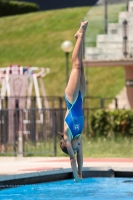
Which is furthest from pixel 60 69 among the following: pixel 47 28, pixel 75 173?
pixel 75 173

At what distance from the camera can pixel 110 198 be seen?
11344mm

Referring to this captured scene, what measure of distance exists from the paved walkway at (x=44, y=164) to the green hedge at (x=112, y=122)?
3945mm

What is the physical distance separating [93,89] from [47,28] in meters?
10.8

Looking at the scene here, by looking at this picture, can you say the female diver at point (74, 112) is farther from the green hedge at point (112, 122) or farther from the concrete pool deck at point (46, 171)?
the green hedge at point (112, 122)

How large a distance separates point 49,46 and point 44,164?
2522 cm

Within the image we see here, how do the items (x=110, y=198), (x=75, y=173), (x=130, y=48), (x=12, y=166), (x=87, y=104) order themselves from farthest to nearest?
1. (x=87, y=104)
2. (x=130, y=48)
3. (x=12, y=166)
4. (x=75, y=173)
5. (x=110, y=198)

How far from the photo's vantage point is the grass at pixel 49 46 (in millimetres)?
35031

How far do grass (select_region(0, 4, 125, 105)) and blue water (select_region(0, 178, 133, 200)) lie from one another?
20.2m

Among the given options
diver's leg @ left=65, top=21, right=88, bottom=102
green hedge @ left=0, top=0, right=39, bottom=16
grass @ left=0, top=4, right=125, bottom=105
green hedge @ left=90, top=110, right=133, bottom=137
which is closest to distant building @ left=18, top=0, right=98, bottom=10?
green hedge @ left=0, top=0, right=39, bottom=16

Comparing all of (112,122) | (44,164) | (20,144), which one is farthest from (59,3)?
(44,164)

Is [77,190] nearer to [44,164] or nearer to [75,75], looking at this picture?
[75,75]

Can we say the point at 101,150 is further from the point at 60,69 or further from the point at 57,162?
the point at 60,69

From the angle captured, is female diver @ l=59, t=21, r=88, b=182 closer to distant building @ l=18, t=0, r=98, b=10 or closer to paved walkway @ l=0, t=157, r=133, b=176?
paved walkway @ l=0, t=157, r=133, b=176

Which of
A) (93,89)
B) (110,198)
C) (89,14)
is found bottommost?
(110,198)
